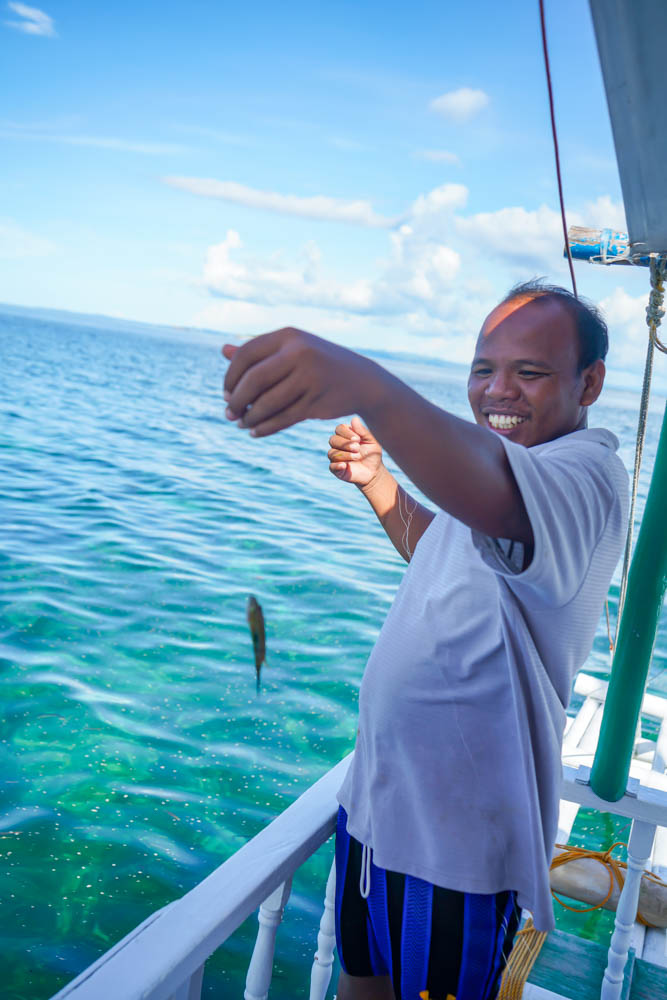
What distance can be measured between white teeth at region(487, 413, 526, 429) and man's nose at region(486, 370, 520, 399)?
4 centimetres

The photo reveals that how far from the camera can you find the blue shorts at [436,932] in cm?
162

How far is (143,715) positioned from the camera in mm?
6266

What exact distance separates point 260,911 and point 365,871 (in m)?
0.36

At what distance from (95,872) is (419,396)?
4587 millimetres

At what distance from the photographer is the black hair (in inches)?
63.9

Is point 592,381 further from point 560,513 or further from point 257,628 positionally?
point 257,628

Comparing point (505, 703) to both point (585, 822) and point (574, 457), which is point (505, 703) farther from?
point (585, 822)

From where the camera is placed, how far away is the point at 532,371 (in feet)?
5.21

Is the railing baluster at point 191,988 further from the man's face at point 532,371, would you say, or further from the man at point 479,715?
the man's face at point 532,371

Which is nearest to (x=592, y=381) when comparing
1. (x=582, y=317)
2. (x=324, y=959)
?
(x=582, y=317)

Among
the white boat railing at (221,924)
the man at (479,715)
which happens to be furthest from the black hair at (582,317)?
the white boat railing at (221,924)

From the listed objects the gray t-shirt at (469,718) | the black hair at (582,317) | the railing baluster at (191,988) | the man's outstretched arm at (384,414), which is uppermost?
the black hair at (582,317)

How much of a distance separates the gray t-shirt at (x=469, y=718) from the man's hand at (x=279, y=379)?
24.6 inches

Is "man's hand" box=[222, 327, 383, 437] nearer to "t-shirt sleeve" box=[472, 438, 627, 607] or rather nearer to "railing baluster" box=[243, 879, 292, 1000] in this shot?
"t-shirt sleeve" box=[472, 438, 627, 607]
